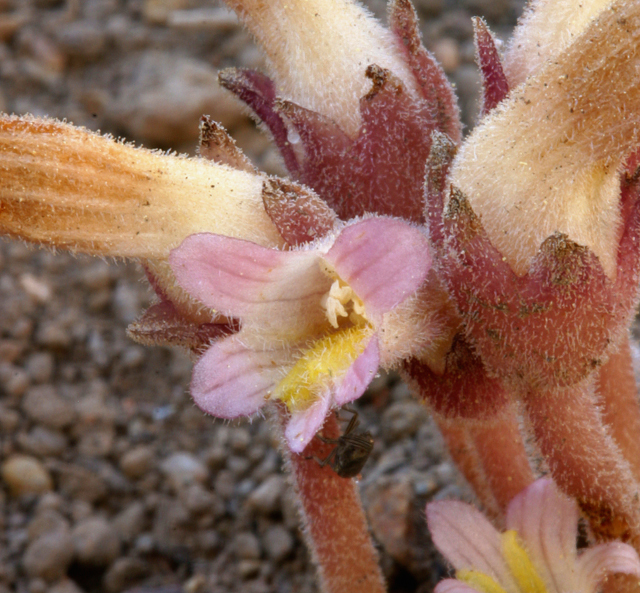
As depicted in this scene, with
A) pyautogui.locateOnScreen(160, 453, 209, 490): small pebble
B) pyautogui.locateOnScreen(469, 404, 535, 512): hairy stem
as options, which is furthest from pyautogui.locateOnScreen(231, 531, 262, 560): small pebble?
pyautogui.locateOnScreen(469, 404, 535, 512): hairy stem

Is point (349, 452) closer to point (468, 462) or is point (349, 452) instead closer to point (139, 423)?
point (468, 462)

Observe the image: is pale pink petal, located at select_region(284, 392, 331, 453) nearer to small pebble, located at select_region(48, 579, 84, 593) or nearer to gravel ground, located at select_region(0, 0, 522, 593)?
Result: gravel ground, located at select_region(0, 0, 522, 593)

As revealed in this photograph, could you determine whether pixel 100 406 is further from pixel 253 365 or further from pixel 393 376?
pixel 253 365

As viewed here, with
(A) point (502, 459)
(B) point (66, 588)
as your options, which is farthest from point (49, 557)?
(A) point (502, 459)

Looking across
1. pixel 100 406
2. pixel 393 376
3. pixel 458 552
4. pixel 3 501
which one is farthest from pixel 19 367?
pixel 458 552

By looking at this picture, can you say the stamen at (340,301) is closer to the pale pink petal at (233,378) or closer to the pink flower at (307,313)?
the pink flower at (307,313)

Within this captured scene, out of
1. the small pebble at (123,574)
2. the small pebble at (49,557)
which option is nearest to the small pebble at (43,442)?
the small pebble at (49,557)
